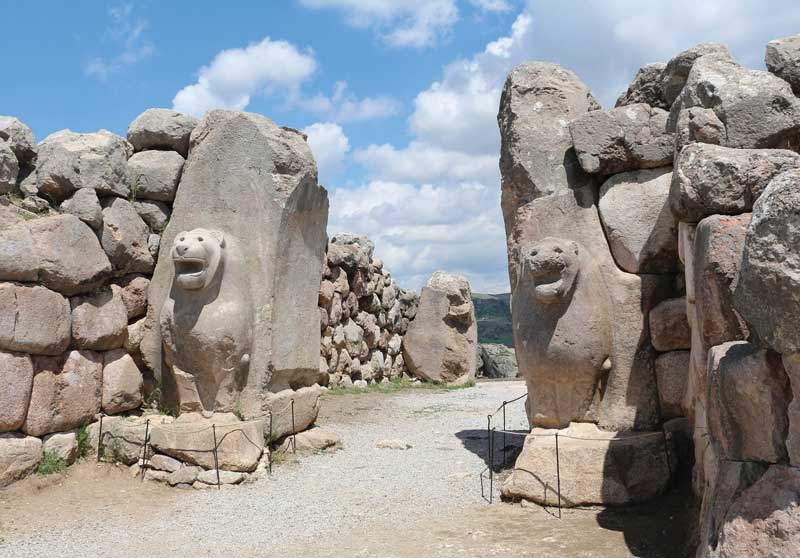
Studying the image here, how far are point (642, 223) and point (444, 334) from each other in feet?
26.0

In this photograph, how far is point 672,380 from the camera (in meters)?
5.33

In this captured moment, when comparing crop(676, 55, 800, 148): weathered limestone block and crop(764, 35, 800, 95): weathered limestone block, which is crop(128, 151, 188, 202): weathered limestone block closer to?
crop(676, 55, 800, 148): weathered limestone block

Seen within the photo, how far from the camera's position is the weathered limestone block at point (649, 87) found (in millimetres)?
5879

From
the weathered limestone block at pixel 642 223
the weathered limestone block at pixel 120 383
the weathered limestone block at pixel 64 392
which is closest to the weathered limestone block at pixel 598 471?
the weathered limestone block at pixel 642 223

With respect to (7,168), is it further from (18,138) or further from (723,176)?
(723,176)

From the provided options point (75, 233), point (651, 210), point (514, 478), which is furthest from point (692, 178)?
point (75, 233)

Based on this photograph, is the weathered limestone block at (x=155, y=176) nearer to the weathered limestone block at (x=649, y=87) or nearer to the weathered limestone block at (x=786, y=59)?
the weathered limestone block at (x=649, y=87)

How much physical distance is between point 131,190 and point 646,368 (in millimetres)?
4564

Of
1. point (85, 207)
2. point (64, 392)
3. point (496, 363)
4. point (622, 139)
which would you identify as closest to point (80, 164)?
point (85, 207)

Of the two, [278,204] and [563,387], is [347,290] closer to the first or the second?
[278,204]

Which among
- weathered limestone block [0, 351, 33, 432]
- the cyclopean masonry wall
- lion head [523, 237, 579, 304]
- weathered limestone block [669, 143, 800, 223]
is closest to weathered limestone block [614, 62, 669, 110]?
the cyclopean masonry wall

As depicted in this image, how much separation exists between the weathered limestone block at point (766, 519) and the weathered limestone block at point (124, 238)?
5.09 meters

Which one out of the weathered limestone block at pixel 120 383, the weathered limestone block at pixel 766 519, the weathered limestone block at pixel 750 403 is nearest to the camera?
the weathered limestone block at pixel 766 519

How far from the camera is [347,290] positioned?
11.8 meters
